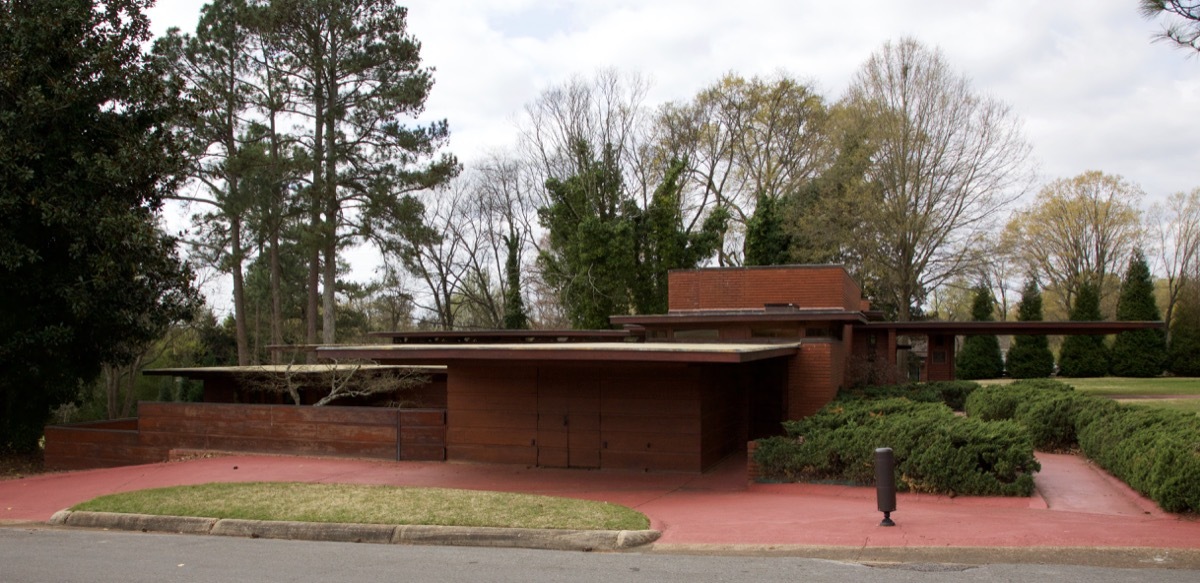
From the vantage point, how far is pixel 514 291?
159ft

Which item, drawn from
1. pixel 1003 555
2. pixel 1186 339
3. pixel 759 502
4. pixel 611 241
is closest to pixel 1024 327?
pixel 759 502

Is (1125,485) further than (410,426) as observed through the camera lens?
No

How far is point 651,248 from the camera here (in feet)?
141

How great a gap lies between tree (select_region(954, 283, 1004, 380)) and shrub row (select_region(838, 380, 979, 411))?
64.0 feet

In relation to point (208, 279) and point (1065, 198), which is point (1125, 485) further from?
point (1065, 198)

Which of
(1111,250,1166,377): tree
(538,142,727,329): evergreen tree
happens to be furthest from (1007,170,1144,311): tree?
(538,142,727,329): evergreen tree

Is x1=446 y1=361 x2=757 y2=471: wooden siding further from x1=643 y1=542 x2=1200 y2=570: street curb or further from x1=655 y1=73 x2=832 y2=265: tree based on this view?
x1=655 y1=73 x2=832 y2=265: tree

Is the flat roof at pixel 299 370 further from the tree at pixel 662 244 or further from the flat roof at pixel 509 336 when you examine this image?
the tree at pixel 662 244

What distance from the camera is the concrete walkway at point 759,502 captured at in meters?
9.77

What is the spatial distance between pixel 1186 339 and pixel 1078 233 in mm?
12925

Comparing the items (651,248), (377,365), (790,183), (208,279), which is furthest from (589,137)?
(377,365)

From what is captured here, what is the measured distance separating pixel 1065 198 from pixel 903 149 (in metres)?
25.4

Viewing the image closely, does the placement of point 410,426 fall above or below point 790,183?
below

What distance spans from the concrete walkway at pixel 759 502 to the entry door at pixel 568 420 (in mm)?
347
